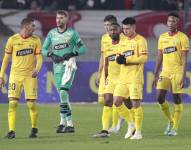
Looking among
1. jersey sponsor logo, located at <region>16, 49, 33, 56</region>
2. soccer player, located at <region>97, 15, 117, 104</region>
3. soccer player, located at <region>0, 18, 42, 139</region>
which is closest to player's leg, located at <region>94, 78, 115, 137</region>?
soccer player, located at <region>97, 15, 117, 104</region>

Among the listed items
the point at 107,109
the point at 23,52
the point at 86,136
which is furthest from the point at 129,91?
the point at 23,52

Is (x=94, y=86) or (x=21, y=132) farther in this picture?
(x=94, y=86)

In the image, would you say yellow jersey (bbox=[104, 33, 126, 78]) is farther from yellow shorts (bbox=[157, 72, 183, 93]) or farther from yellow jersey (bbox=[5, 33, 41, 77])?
yellow jersey (bbox=[5, 33, 41, 77])

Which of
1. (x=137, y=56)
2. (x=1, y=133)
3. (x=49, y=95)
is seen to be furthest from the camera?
(x=49, y=95)

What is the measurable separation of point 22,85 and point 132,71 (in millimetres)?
2057

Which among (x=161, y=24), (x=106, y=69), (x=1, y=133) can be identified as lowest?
(x=1, y=133)

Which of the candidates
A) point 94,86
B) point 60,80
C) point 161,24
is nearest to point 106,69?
point 60,80

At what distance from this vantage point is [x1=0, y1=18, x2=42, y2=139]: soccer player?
1580 cm

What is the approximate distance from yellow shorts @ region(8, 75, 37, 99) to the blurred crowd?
534 inches

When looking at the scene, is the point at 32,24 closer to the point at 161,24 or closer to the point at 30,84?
the point at 30,84

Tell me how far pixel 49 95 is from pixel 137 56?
10497 mm

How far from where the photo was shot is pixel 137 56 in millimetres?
15328

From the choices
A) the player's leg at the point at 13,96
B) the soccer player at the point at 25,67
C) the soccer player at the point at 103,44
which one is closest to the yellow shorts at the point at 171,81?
the soccer player at the point at 103,44

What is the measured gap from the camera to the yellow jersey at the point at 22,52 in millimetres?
15922
